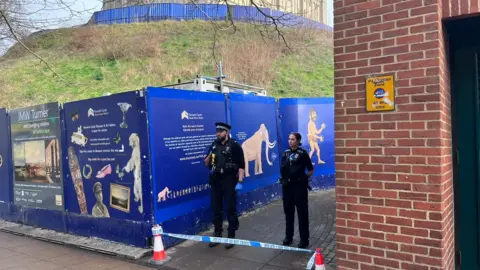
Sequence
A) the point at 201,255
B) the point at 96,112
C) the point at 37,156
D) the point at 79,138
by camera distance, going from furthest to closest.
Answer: the point at 37,156, the point at 79,138, the point at 96,112, the point at 201,255

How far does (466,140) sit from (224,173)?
10.9 ft

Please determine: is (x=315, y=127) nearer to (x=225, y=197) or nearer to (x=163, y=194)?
(x=225, y=197)

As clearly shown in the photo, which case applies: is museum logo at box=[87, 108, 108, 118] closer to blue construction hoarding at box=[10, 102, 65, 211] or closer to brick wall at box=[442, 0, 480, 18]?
blue construction hoarding at box=[10, 102, 65, 211]

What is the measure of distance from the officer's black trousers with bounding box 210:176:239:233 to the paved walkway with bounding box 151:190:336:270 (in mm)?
379

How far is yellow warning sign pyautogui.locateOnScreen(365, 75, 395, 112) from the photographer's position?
326 cm

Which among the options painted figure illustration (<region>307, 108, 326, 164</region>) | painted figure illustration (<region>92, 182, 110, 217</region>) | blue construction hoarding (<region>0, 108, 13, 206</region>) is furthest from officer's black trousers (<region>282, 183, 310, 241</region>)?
blue construction hoarding (<region>0, 108, 13, 206</region>)

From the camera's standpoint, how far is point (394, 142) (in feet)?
10.7

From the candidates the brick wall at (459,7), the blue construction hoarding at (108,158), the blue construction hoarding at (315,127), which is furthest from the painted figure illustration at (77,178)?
the brick wall at (459,7)

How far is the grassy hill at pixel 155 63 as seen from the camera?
20109mm

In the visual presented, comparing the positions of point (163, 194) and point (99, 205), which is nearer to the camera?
point (163, 194)

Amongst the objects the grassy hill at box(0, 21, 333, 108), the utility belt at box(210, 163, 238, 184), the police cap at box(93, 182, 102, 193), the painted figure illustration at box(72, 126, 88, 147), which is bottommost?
the police cap at box(93, 182, 102, 193)

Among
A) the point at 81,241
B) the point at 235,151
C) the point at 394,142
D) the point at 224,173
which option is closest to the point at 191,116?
the point at 235,151

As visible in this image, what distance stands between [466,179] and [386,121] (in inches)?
51.3

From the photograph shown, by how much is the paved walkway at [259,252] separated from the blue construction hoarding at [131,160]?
19.3 inches
